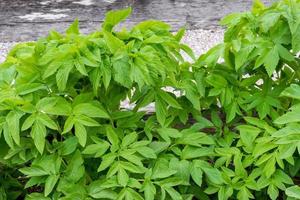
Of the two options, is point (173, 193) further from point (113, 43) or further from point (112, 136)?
point (113, 43)

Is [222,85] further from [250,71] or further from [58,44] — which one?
[58,44]

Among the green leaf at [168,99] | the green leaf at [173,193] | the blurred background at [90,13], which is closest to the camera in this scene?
the green leaf at [173,193]

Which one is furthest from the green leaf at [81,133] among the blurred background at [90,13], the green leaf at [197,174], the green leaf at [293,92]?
the blurred background at [90,13]

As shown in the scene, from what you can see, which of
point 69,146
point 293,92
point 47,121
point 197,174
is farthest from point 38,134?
point 293,92

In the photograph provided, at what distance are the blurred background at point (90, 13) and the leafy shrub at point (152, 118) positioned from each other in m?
2.55

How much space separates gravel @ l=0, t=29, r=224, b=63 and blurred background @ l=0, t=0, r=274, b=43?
0.25 ft

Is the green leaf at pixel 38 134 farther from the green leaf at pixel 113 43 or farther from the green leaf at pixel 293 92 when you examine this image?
the green leaf at pixel 293 92

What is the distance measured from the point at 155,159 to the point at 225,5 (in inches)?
127

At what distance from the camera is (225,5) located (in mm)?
5336

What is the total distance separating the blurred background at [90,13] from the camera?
5073 millimetres

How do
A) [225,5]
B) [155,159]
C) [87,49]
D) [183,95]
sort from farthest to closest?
[225,5] → [183,95] → [155,159] → [87,49]

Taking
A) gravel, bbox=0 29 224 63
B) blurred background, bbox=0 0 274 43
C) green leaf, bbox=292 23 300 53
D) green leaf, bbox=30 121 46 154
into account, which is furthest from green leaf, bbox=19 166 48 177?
blurred background, bbox=0 0 274 43

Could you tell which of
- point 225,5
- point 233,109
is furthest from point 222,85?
point 225,5

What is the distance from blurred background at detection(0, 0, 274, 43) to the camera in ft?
16.6
